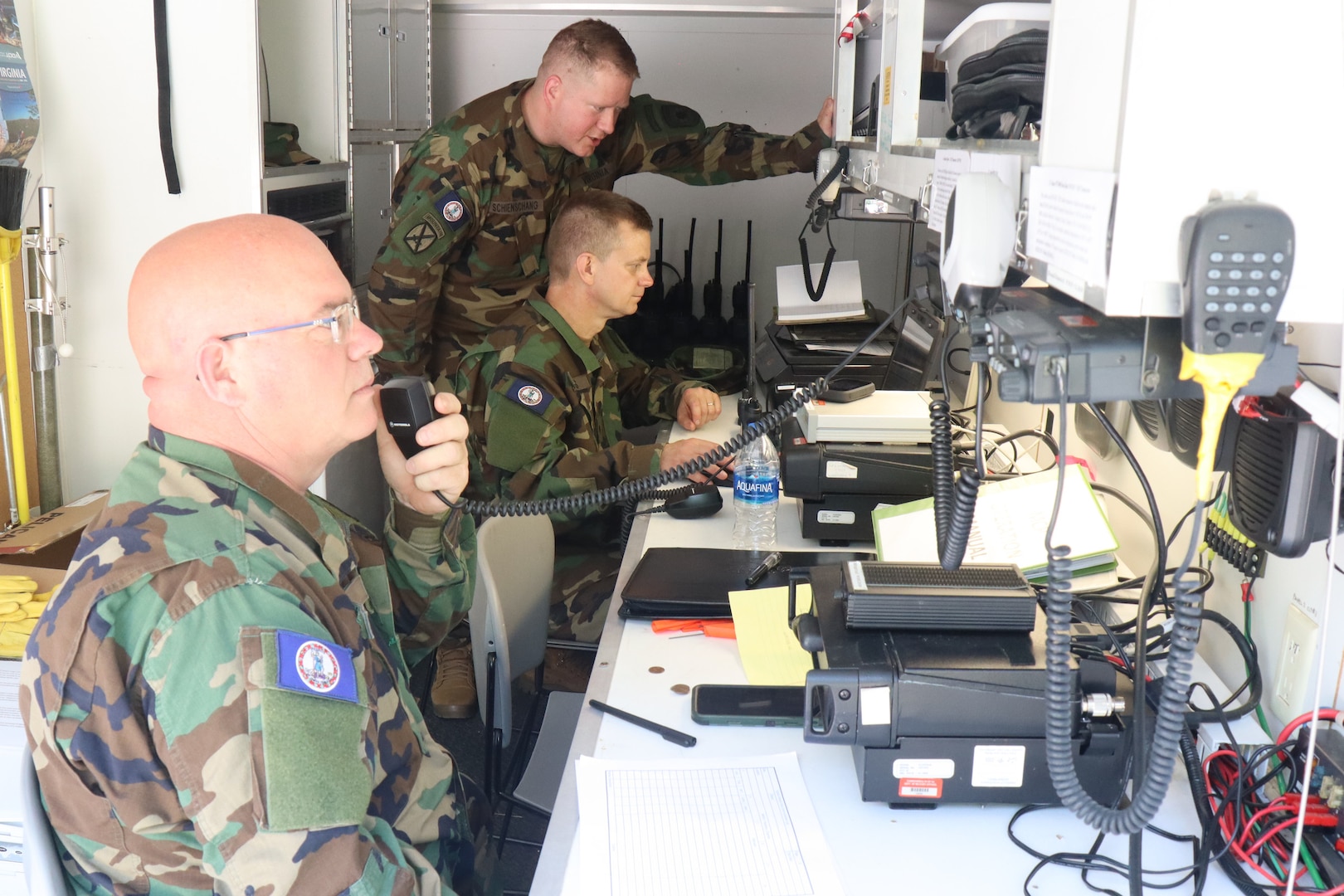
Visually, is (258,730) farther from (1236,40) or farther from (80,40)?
(80,40)

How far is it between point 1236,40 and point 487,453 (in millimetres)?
1810

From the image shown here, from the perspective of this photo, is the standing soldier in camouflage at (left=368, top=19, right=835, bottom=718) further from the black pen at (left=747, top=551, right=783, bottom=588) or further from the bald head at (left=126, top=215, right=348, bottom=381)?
the bald head at (left=126, top=215, right=348, bottom=381)

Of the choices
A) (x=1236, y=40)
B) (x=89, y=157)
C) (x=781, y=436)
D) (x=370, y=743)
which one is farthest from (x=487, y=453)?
(x=1236, y=40)

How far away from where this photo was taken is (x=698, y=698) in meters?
1.37

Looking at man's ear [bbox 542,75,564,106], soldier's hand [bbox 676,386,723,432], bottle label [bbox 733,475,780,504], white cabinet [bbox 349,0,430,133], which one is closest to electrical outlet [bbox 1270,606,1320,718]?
bottle label [bbox 733,475,780,504]

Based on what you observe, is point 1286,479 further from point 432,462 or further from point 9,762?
point 9,762

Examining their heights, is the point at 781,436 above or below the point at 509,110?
below

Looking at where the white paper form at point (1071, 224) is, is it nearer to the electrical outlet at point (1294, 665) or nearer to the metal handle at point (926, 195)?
the metal handle at point (926, 195)

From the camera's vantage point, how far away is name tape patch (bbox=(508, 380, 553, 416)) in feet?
7.75

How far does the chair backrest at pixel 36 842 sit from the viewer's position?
1007mm

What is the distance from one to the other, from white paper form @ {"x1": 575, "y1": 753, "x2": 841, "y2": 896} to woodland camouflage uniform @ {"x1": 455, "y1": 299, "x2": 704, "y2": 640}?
3.49 ft

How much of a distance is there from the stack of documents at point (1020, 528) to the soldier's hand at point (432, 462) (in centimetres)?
67

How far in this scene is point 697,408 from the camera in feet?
9.07

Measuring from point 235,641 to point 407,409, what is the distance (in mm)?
544
